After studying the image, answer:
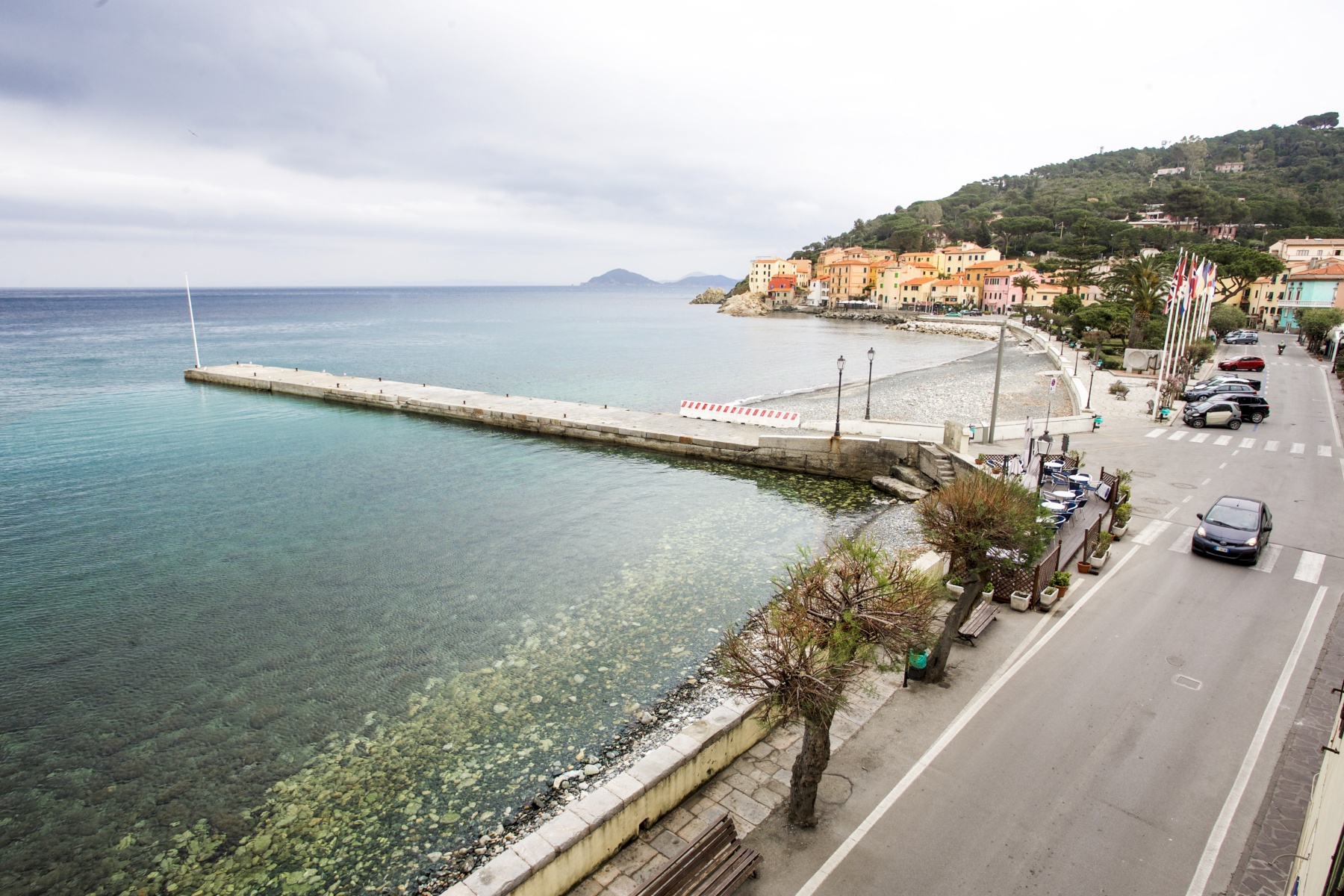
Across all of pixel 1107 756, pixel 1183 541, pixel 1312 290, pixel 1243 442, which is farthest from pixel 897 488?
pixel 1312 290

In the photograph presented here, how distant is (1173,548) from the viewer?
49.8ft

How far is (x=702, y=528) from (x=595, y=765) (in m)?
10.5

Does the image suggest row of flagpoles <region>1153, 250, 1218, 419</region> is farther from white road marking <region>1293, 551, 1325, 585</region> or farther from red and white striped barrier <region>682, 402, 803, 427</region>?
white road marking <region>1293, 551, 1325, 585</region>

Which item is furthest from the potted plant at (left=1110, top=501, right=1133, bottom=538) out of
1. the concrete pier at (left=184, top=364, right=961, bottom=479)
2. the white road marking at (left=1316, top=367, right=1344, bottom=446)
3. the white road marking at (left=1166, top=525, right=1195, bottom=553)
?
the white road marking at (left=1316, top=367, right=1344, bottom=446)

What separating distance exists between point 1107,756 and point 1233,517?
9.93 meters

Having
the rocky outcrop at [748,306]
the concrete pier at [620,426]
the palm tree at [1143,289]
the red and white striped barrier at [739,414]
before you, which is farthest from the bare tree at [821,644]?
the rocky outcrop at [748,306]

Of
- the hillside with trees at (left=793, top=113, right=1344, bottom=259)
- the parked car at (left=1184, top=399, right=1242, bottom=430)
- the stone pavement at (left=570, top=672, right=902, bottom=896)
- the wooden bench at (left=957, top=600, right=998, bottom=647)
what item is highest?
the hillside with trees at (left=793, top=113, right=1344, bottom=259)

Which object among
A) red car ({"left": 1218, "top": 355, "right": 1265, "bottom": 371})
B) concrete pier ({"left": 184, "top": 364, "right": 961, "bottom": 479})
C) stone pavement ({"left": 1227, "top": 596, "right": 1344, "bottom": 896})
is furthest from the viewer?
red car ({"left": 1218, "top": 355, "right": 1265, "bottom": 371})

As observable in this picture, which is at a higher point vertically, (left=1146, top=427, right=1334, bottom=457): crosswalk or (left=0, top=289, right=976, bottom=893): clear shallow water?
(left=1146, top=427, right=1334, bottom=457): crosswalk

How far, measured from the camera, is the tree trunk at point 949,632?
962 centimetres

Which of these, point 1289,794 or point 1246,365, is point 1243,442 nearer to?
point 1246,365

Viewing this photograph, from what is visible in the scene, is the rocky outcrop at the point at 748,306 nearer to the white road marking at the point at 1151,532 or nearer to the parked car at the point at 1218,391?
the parked car at the point at 1218,391

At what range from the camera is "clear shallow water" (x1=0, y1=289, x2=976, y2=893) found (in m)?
8.88

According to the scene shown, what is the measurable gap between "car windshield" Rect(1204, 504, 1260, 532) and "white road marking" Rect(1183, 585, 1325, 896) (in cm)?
329
